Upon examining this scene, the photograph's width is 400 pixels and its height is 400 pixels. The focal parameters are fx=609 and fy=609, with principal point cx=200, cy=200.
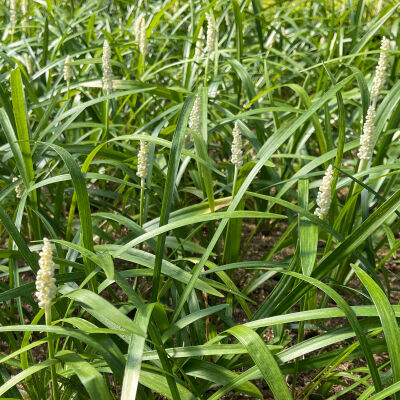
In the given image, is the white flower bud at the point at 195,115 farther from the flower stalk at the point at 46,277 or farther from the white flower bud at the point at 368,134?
the flower stalk at the point at 46,277

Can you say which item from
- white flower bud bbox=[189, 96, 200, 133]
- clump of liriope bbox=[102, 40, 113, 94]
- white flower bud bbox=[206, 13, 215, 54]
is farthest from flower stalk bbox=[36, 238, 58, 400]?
white flower bud bbox=[206, 13, 215, 54]

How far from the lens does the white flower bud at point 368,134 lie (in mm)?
1793

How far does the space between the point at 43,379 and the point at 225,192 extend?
125 cm

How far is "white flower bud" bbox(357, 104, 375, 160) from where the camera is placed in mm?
1793

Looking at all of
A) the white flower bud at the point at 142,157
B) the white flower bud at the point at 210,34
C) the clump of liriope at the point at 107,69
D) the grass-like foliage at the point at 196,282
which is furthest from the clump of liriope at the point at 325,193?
the white flower bud at the point at 210,34

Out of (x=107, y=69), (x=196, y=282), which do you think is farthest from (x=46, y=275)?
(x=107, y=69)

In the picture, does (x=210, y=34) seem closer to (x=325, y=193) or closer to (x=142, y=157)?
(x=142, y=157)

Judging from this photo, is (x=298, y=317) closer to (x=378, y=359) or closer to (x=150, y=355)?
(x=150, y=355)

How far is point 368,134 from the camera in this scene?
1.82 m

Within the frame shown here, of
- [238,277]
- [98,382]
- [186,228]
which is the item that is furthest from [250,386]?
[238,277]

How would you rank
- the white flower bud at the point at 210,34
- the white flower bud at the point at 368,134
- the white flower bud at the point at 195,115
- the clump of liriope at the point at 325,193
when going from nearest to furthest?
the clump of liriope at the point at 325,193
the white flower bud at the point at 368,134
the white flower bud at the point at 195,115
the white flower bud at the point at 210,34

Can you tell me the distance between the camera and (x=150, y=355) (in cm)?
159

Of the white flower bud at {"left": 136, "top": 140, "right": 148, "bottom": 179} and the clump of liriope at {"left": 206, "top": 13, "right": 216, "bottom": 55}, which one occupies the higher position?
the clump of liriope at {"left": 206, "top": 13, "right": 216, "bottom": 55}

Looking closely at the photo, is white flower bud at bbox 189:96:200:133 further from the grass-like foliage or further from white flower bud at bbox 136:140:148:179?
white flower bud at bbox 136:140:148:179
